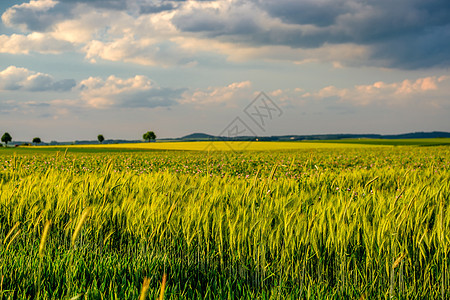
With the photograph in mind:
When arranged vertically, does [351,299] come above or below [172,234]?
below

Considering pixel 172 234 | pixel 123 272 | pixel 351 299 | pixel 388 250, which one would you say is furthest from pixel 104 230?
pixel 388 250

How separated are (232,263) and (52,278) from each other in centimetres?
136

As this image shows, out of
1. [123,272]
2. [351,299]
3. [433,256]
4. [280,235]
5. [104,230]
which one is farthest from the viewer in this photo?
[104,230]

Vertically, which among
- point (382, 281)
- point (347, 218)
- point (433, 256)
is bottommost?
point (382, 281)

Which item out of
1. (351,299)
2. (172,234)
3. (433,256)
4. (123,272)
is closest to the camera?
(351,299)

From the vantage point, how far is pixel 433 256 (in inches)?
101

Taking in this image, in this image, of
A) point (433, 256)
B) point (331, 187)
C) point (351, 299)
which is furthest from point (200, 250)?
point (331, 187)

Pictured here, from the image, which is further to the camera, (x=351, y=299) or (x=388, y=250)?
(x=388, y=250)

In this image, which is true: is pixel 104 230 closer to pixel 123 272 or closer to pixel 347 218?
pixel 123 272

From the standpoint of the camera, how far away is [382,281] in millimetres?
2514

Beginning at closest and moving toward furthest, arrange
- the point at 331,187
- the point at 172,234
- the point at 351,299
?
1. the point at 351,299
2. the point at 172,234
3. the point at 331,187

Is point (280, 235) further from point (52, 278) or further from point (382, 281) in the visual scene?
point (52, 278)

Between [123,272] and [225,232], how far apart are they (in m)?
0.93

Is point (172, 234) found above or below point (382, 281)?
above
